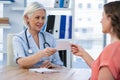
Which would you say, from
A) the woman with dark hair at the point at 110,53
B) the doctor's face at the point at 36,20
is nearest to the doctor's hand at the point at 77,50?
the doctor's face at the point at 36,20

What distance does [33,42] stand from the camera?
8.21ft

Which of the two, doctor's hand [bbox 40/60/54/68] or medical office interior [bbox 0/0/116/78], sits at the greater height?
medical office interior [bbox 0/0/116/78]

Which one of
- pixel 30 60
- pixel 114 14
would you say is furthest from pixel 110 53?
pixel 30 60

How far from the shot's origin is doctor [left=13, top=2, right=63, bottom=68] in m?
2.31

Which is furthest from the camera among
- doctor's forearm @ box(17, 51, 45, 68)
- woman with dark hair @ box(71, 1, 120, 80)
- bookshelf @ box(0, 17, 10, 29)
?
bookshelf @ box(0, 17, 10, 29)

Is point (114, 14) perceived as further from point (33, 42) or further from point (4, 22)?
point (4, 22)

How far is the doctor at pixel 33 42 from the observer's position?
2.31m

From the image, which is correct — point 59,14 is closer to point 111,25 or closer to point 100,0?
point 100,0

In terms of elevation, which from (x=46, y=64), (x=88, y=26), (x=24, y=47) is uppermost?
(x=88, y=26)

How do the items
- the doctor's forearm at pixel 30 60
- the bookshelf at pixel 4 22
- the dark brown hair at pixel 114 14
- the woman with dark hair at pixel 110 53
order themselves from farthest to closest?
the bookshelf at pixel 4 22, the doctor's forearm at pixel 30 60, the dark brown hair at pixel 114 14, the woman with dark hair at pixel 110 53

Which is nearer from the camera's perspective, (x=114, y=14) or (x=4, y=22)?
(x=114, y=14)

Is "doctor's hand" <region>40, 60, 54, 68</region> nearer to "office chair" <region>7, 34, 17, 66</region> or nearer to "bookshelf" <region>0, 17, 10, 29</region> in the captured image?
"office chair" <region>7, 34, 17, 66</region>

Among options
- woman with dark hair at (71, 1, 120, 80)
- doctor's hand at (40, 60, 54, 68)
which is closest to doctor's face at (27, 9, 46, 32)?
doctor's hand at (40, 60, 54, 68)

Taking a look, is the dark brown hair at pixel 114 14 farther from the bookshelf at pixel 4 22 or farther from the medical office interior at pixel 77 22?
the bookshelf at pixel 4 22
